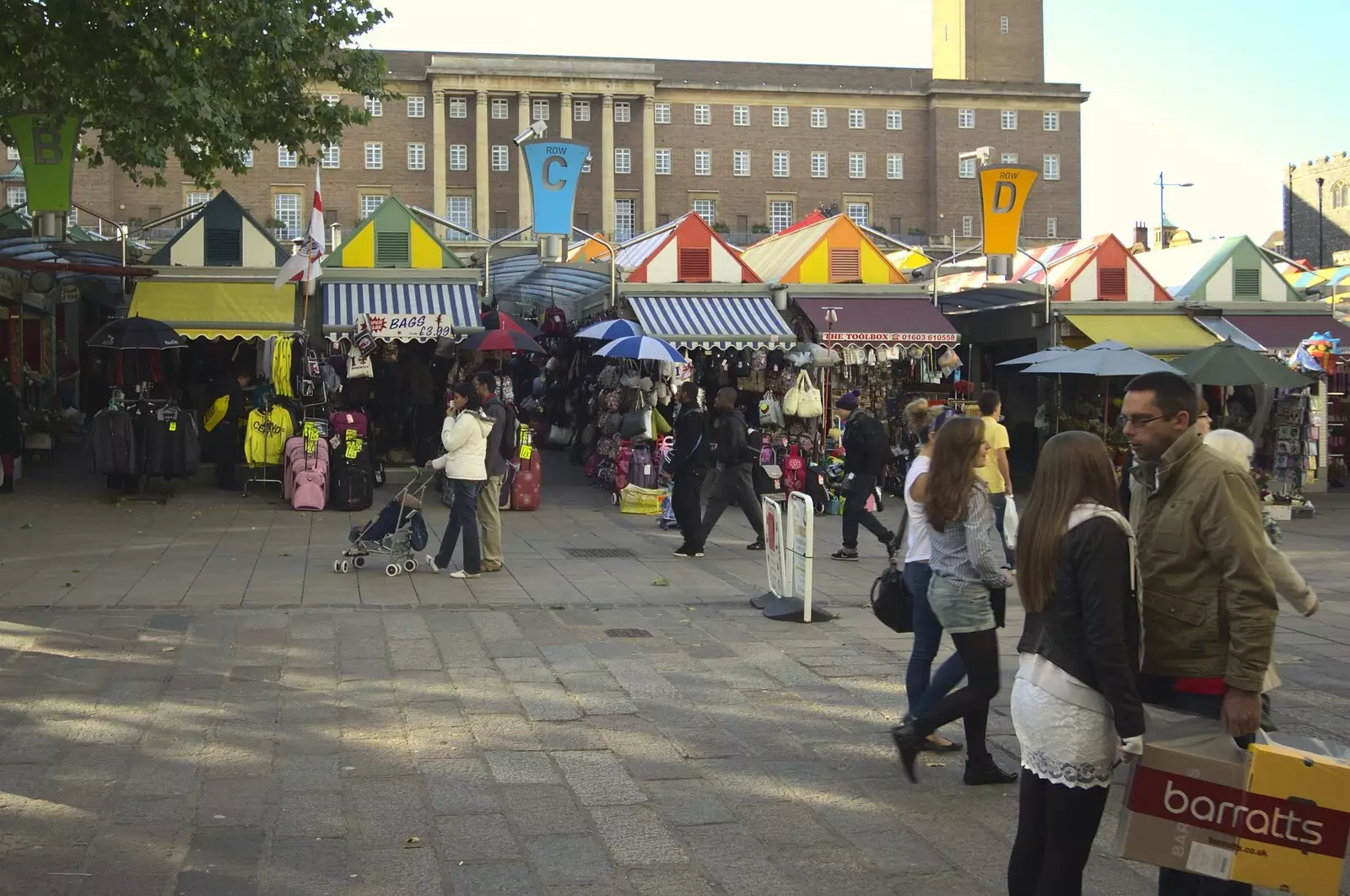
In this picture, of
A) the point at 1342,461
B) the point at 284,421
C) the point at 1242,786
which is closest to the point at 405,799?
the point at 1242,786

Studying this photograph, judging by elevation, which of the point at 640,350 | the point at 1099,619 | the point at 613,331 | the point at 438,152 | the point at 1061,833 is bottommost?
the point at 1061,833

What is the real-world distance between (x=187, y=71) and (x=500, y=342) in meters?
5.89

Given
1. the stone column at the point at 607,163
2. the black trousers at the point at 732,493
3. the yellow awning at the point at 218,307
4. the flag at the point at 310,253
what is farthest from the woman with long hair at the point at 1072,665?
the stone column at the point at 607,163

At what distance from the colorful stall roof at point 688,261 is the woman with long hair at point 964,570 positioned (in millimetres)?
14488

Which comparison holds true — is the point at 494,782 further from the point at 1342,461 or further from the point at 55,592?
the point at 1342,461

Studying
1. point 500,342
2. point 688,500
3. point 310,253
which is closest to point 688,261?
point 500,342

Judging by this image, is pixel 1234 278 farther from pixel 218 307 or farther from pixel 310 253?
pixel 218 307

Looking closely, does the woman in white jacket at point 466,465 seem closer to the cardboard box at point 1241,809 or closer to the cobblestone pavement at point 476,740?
the cobblestone pavement at point 476,740

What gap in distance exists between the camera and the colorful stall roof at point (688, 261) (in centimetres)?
1989

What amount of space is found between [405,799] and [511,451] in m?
6.54

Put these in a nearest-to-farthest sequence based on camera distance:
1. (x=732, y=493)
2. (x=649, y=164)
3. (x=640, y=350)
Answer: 1. (x=732, y=493)
2. (x=640, y=350)
3. (x=649, y=164)

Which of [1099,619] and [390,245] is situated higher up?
[390,245]

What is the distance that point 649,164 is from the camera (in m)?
78.8

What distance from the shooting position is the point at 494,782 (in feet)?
19.1
